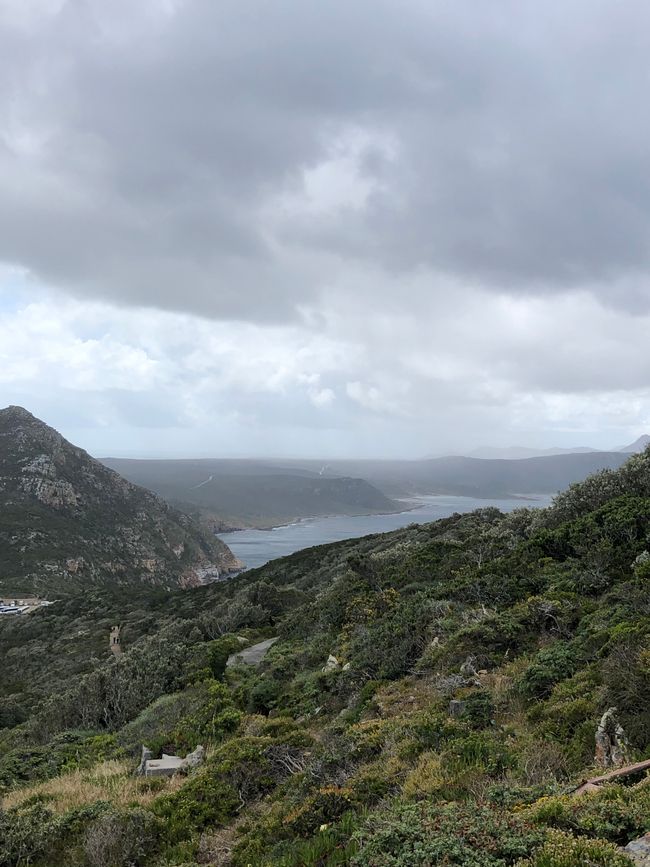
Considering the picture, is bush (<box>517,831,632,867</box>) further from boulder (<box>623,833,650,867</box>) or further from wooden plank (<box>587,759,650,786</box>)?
wooden plank (<box>587,759,650,786</box>)

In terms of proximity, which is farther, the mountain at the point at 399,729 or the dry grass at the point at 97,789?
the dry grass at the point at 97,789

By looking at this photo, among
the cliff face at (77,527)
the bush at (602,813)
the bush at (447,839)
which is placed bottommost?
the cliff face at (77,527)

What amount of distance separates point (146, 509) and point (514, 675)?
379 ft

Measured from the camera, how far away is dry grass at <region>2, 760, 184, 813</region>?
29.2ft

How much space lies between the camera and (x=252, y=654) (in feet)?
69.4

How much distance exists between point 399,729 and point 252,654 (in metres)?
A: 13.7

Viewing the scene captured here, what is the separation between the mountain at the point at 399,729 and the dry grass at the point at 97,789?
63mm

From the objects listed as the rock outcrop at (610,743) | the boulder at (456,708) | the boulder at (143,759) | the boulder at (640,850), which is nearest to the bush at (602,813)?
the boulder at (640,850)

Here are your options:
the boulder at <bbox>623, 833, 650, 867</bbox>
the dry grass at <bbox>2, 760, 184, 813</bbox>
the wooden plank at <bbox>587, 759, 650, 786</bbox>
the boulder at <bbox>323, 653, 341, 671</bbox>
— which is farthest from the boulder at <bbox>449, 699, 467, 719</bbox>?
the boulder at <bbox>323, 653, 341, 671</bbox>

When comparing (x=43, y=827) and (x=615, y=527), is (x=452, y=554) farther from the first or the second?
(x=43, y=827)

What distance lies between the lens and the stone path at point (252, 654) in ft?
64.9

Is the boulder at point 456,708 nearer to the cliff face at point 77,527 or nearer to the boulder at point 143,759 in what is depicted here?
the boulder at point 143,759

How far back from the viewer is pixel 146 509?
11562 cm

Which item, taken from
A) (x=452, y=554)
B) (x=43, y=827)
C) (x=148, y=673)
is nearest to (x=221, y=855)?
(x=43, y=827)
